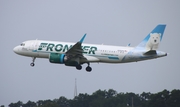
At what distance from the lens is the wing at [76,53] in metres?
106

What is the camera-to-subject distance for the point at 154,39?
10706 centimetres

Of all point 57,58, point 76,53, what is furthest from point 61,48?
point 76,53

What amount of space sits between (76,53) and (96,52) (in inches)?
127

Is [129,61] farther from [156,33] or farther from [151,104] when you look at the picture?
[151,104]

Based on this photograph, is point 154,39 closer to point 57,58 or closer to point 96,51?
point 96,51

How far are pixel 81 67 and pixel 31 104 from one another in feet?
113

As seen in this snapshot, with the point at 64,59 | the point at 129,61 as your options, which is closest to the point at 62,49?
the point at 64,59

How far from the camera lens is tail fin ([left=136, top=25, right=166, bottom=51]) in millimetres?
106812

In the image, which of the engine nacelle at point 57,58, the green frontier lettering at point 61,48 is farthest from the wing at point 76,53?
the green frontier lettering at point 61,48

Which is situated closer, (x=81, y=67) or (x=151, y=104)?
(x=81, y=67)

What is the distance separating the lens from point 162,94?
127562 mm

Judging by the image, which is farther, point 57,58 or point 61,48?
point 61,48

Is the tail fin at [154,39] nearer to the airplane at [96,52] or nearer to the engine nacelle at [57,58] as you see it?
the airplane at [96,52]

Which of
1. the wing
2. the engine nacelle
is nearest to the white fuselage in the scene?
the wing
